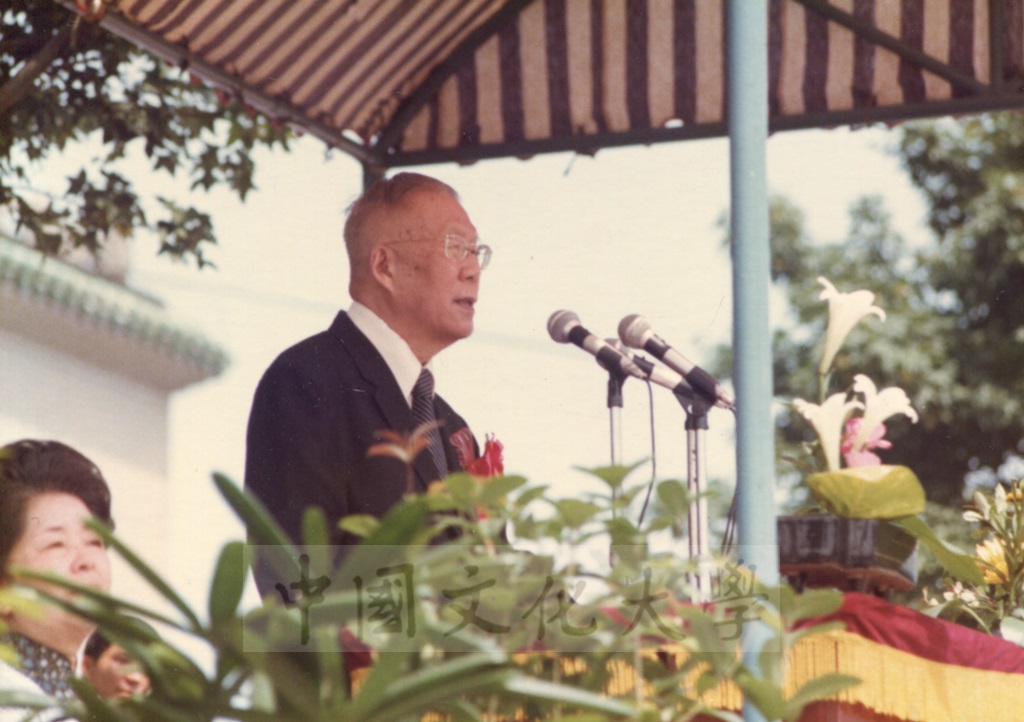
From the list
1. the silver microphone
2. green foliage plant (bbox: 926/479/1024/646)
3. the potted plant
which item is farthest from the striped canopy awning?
the potted plant

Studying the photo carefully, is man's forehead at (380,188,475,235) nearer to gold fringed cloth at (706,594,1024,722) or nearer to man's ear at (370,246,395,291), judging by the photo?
man's ear at (370,246,395,291)

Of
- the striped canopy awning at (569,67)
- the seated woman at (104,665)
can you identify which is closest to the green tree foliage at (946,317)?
the striped canopy awning at (569,67)

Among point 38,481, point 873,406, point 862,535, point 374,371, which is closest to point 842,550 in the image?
point 862,535

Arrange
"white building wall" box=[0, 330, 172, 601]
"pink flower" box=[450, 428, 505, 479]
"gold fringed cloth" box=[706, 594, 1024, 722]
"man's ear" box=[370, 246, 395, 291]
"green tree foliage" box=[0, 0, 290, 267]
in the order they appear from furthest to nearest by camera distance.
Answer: "white building wall" box=[0, 330, 172, 601], "green tree foliage" box=[0, 0, 290, 267], "man's ear" box=[370, 246, 395, 291], "pink flower" box=[450, 428, 505, 479], "gold fringed cloth" box=[706, 594, 1024, 722]

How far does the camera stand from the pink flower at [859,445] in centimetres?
216

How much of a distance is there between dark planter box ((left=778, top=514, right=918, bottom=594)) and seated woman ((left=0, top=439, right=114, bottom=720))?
4.52 ft

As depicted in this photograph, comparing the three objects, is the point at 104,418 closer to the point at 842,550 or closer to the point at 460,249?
the point at 460,249

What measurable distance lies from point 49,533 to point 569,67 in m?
2.40

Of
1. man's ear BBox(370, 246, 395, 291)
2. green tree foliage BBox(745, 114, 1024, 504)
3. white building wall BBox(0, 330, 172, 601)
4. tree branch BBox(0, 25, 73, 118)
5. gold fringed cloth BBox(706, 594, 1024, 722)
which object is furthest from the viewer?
green tree foliage BBox(745, 114, 1024, 504)

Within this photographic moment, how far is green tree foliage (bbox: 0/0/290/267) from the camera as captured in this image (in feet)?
16.8

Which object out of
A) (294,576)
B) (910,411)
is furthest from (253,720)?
(910,411)

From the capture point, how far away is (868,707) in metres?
1.88

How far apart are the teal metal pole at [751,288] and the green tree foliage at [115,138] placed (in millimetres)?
3211

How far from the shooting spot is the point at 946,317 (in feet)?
52.8
